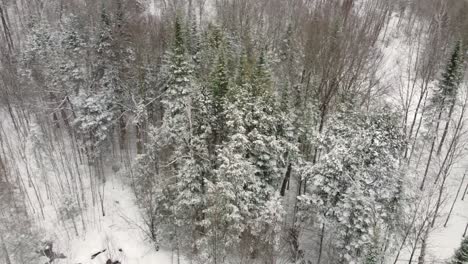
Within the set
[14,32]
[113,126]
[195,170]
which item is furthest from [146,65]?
[14,32]

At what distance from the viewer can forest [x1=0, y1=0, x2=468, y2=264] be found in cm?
2080

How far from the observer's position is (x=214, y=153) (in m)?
25.1

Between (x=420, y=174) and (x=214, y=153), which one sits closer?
(x=214, y=153)

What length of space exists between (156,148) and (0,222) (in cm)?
1090

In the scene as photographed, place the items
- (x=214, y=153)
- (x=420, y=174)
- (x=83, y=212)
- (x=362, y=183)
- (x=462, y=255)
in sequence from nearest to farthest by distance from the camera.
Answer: (x=462, y=255)
(x=362, y=183)
(x=214, y=153)
(x=83, y=212)
(x=420, y=174)

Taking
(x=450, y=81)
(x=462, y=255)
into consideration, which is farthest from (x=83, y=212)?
(x=450, y=81)

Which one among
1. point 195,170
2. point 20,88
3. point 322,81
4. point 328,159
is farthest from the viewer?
point 20,88

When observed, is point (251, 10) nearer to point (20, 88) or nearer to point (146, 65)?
point (146, 65)

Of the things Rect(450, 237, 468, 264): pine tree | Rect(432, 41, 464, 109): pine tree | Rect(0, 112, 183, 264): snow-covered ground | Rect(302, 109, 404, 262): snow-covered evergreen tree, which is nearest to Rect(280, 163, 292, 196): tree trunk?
Rect(302, 109, 404, 262): snow-covered evergreen tree

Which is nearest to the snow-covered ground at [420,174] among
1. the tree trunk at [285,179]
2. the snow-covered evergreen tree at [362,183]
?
the snow-covered evergreen tree at [362,183]

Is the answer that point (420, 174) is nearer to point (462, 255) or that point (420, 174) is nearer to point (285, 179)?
point (462, 255)

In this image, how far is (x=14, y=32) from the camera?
1575 inches

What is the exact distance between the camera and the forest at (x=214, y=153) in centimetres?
2080

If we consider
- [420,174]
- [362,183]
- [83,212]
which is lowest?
[83,212]
